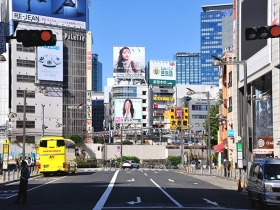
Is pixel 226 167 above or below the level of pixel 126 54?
below

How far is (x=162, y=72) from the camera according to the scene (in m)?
180

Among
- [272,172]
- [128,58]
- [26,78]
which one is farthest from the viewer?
[128,58]

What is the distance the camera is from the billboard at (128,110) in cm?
16725

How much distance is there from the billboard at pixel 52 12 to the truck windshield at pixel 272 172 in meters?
98.4

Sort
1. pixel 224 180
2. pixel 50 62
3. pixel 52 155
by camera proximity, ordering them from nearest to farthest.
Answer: pixel 224 180, pixel 52 155, pixel 50 62

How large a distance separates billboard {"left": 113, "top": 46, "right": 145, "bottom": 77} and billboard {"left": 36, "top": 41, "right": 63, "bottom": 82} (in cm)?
5417

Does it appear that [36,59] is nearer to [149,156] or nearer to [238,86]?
[149,156]

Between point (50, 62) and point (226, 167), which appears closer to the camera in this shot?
point (226, 167)

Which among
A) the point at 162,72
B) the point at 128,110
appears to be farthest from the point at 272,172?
the point at 162,72

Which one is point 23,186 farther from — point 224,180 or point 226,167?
point 226,167

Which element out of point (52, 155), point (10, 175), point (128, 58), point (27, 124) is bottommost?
point (10, 175)

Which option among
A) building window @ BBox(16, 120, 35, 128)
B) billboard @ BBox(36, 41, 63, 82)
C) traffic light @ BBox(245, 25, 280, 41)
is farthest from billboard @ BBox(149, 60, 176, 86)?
traffic light @ BBox(245, 25, 280, 41)

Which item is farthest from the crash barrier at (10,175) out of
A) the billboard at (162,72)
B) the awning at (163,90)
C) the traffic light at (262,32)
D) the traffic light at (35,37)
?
the awning at (163,90)

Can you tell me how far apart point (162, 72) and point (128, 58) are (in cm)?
1270
